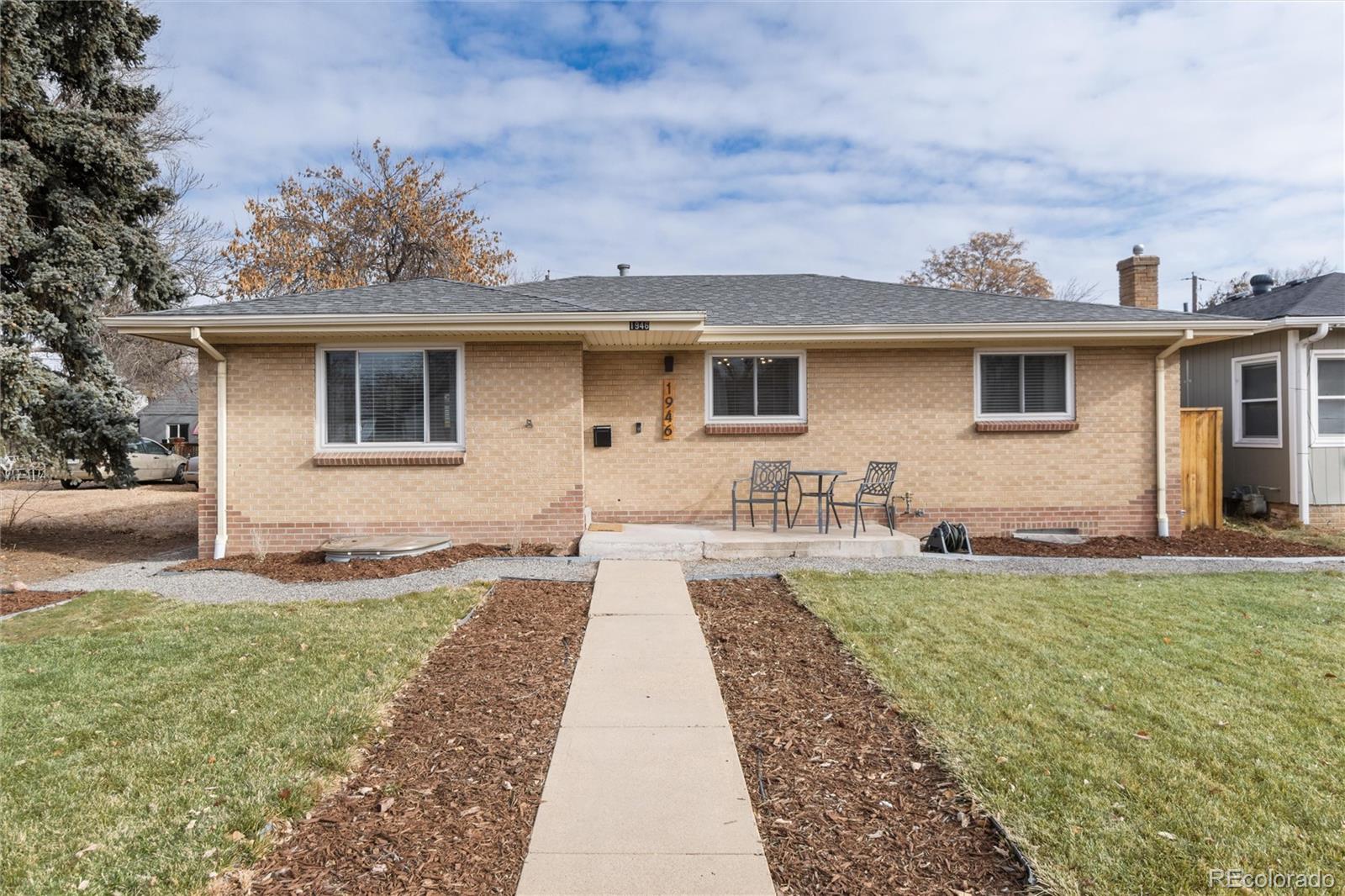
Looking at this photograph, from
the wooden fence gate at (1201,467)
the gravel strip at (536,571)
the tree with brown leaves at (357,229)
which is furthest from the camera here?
the tree with brown leaves at (357,229)

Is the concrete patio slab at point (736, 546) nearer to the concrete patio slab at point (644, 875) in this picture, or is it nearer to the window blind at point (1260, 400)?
the concrete patio slab at point (644, 875)

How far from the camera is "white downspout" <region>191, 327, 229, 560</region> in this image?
8.73m

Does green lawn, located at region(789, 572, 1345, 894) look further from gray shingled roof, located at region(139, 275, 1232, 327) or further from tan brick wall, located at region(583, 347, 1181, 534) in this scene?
gray shingled roof, located at region(139, 275, 1232, 327)

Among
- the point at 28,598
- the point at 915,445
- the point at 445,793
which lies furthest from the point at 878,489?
the point at 28,598

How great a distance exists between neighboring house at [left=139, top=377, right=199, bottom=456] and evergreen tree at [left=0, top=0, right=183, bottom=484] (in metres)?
24.1

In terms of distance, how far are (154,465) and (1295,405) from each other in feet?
90.2

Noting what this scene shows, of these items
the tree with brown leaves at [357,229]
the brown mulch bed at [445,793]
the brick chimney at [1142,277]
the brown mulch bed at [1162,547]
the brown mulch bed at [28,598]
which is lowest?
the brown mulch bed at [445,793]

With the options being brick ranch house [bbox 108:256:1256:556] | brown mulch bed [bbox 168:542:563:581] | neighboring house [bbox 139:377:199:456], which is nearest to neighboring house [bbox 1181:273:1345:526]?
brick ranch house [bbox 108:256:1256:556]

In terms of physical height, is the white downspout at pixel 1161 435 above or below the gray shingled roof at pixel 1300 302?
below

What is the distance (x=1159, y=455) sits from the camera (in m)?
9.77

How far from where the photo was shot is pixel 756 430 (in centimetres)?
983

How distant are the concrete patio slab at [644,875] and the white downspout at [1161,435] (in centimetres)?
968

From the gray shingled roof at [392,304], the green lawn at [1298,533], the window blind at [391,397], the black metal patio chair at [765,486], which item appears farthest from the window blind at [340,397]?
the green lawn at [1298,533]

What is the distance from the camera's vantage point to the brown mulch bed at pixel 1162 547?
8820 millimetres
